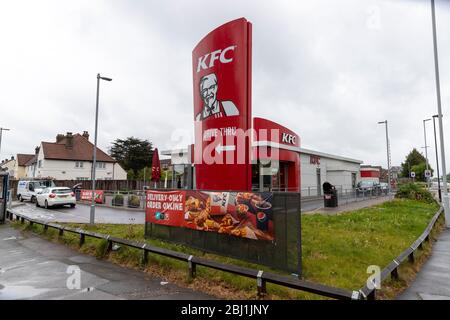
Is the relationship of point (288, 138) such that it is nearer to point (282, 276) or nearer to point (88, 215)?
point (88, 215)

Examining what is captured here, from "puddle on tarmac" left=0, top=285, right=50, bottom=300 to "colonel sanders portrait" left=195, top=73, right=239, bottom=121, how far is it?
5715 mm

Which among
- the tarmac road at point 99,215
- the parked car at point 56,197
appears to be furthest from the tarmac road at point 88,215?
the parked car at point 56,197

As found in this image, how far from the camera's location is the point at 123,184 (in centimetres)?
3847

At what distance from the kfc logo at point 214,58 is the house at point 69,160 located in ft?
139

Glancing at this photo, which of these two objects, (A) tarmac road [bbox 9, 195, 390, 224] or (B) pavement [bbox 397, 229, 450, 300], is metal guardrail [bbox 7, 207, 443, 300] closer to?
(B) pavement [bbox 397, 229, 450, 300]

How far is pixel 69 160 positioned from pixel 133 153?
66.4 feet

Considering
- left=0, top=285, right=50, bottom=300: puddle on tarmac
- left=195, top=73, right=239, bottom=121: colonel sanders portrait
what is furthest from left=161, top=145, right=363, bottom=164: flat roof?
left=0, top=285, right=50, bottom=300: puddle on tarmac

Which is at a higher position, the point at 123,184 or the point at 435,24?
the point at 435,24

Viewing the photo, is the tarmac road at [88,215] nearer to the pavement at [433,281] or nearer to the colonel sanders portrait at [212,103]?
the colonel sanders portrait at [212,103]

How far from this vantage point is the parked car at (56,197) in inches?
837

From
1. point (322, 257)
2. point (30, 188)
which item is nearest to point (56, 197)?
point (30, 188)
